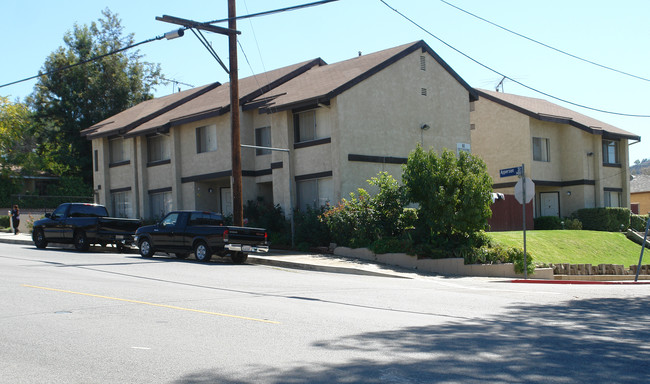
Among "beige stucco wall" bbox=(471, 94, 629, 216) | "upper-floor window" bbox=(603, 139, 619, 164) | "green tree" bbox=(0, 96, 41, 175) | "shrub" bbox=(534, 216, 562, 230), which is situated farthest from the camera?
"green tree" bbox=(0, 96, 41, 175)

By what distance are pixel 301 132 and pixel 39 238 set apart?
37.7 feet

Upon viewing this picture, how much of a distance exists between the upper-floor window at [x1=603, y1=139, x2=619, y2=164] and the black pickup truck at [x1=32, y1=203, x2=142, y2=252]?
27310mm

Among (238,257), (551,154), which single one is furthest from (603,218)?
(238,257)

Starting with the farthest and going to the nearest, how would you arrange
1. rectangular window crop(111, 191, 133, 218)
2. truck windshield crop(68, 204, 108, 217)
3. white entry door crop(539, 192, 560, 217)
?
white entry door crop(539, 192, 560, 217)
rectangular window crop(111, 191, 133, 218)
truck windshield crop(68, 204, 108, 217)

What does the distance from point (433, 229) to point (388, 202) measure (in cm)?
211

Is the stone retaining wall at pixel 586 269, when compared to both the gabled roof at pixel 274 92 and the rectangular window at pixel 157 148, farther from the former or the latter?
the rectangular window at pixel 157 148

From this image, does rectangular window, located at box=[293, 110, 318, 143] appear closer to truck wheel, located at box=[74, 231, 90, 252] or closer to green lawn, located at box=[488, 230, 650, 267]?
green lawn, located at box=[488, 230, 650, 267]

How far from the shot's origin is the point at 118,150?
36.3m

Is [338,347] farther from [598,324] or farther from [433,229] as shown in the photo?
[433,229]

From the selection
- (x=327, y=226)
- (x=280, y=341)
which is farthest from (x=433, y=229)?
(x=280, y=341)

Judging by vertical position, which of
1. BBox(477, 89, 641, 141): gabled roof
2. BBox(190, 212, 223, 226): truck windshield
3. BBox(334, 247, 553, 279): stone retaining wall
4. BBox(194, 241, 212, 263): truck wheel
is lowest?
BBox(334, 247, 553, 279): stone retaining wall

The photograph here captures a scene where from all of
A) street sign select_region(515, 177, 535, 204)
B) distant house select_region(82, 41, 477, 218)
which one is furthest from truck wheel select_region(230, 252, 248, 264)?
street sign select_region(515, 177, 535, 204)

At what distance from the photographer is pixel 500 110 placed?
1451 inches

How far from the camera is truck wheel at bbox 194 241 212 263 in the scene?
21122 mm
